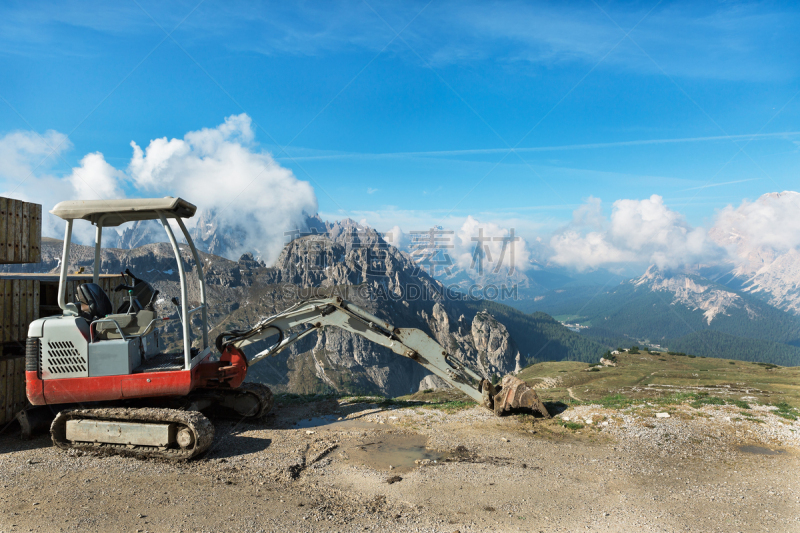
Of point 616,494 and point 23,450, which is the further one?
point 23,450

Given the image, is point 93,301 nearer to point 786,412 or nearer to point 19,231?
point 19,231

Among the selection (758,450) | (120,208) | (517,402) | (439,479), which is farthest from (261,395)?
(758,450)

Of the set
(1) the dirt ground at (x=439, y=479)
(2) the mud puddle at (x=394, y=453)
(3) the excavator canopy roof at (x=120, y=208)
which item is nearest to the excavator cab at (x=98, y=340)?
(3) the excavator canopy roof at (x=120, y=208)

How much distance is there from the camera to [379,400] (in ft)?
66.8

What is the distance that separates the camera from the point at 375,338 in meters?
16.0

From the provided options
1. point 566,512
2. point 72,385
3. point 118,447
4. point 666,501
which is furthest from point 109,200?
point 666,501

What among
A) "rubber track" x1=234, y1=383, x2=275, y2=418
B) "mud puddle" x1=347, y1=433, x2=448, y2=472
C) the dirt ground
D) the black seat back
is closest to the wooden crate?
the black seat back

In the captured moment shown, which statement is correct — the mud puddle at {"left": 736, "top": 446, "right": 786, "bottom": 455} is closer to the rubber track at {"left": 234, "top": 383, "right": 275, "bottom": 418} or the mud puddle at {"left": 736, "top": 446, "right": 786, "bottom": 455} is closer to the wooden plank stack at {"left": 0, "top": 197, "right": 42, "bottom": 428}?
the rubber track at {"left": 234, "top": 383, "right": 275, "bottom": 418}

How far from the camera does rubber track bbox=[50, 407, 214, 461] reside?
463 inches

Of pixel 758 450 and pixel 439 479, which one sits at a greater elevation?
pixel 439 479

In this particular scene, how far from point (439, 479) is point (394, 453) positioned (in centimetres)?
240

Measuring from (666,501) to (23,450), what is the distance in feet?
56.3

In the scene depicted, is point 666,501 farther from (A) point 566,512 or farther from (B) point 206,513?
(B) point 206,513

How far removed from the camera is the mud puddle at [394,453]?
1241cm
